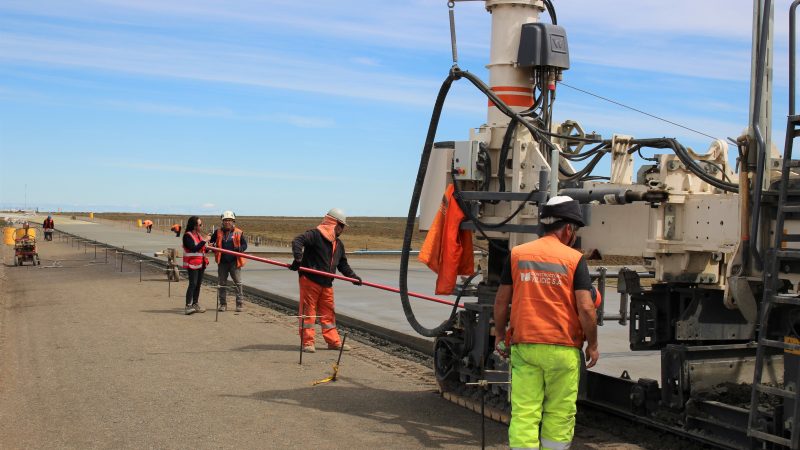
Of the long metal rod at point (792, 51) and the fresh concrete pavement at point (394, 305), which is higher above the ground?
the long metal rod at point (792, 51)

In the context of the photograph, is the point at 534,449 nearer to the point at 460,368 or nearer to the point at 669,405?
the point at 669,405

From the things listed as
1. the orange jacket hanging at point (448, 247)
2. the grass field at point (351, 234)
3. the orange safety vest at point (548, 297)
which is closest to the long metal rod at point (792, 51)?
the orange safety vest at point (548, 297)

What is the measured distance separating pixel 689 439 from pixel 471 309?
2.45 meters

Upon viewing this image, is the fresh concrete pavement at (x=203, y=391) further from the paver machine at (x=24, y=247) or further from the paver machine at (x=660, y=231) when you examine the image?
the paver machine at (x=24, y=247)

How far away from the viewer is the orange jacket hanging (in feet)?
30.0

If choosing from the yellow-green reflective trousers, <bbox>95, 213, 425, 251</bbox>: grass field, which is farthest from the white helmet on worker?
<bbox>95, 213, 425, 251</bbox>: grass field

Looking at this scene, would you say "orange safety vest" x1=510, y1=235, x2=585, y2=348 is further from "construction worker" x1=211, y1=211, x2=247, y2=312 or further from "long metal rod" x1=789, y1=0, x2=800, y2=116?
"construction worker" x1=211, y1=211, x2=247, y2=312

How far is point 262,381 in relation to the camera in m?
10.2

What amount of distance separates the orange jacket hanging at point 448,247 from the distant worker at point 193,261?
8207 millimetres

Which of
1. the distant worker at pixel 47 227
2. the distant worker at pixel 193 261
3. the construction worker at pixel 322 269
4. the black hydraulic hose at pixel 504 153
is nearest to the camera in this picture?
the black hydraulic hose at pixel 504 153

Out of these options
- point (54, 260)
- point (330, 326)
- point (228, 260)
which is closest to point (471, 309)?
point (330, 326)

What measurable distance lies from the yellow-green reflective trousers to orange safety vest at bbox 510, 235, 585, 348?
0.29 feet

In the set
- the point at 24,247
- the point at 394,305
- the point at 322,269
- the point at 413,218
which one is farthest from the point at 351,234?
the point at 413,218

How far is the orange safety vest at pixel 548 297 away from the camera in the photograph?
6.09 metres
